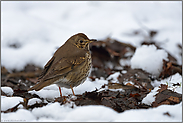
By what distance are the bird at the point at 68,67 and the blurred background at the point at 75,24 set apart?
9.73 ft

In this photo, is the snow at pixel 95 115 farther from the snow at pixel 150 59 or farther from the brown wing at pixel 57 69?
the snow at pixel 150 59

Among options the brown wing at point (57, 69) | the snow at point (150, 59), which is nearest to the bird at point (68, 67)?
the brown wing at point (57, 69)

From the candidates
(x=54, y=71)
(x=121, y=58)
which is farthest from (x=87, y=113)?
(x=121, y=58)

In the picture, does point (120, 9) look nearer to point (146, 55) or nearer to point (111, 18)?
point (111, 18)

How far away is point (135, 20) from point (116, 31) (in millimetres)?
961


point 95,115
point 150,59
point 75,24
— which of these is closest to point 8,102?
point 95,115

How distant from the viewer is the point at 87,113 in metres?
2.36

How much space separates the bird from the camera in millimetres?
3325

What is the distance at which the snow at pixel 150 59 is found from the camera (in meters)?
5.04

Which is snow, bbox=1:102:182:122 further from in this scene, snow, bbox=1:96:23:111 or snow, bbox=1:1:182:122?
snow, bbox=1:1:182:122

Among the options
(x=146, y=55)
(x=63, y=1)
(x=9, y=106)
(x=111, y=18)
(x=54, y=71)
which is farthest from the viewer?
(x=63, y=1)

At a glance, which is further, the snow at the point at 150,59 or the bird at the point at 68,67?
the snow at the point at 150,59

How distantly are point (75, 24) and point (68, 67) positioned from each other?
5336 millimetres

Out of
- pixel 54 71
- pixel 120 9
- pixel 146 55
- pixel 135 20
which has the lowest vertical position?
pixel 54 71
